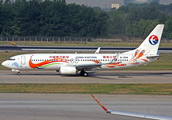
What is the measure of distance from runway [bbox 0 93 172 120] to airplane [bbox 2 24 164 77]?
506 inches

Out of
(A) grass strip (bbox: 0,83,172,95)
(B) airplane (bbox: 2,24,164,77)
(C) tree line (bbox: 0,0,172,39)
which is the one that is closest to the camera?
(A) grass strip (bbox: 0,83,172,95)

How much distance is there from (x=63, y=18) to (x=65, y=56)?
311ft

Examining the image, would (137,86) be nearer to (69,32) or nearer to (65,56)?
(65,56)

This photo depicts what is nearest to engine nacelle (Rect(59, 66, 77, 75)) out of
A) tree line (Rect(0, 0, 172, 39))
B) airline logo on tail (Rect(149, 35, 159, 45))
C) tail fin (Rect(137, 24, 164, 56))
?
tail fin (Rect(137, 24, 164, 56))

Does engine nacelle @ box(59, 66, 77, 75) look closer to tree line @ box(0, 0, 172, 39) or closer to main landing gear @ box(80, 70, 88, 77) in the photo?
main landing gear @ box(80, 70, 88, 77)

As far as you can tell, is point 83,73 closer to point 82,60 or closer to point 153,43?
point 82,60

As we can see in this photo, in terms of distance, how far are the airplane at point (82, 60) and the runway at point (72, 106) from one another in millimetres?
12847

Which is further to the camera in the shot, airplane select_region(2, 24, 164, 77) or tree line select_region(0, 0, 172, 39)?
tree line select_region(0, 0, 172, 39)

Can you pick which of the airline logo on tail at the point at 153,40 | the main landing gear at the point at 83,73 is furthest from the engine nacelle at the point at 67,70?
the airline logo on tail at the point at 153,40

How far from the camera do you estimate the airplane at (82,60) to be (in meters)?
35.8

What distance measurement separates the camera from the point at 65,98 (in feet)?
70.8

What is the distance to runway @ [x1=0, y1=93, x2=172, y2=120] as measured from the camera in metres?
16.5

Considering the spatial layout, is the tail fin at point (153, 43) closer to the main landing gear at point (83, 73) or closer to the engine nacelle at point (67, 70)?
the main landing gear at point (83, 73)

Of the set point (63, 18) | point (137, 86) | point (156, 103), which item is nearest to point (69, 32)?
point (63, 18)
